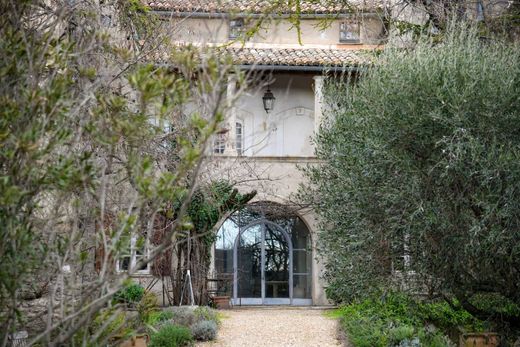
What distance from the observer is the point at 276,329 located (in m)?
18.5

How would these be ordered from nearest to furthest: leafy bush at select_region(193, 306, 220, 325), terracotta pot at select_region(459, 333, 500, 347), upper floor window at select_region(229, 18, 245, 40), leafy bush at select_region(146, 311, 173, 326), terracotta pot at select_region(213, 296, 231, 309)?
upper floor window at select_region(229, 18, 245, 40) < terracotta pot at select_region(459, 333, 500, 347) < leafy bush at select_region(146, 311, 173, 326) < leafy bush at select_region(193, 306, 220, 325) < terracotta pot at select_region(213, 296, 231, 309)

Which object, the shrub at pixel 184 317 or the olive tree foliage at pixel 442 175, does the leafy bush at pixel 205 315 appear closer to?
the shrub at pixel 184 317

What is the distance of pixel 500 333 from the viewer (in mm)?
13383

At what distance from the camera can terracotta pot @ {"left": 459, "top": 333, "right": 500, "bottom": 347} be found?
45.1ft

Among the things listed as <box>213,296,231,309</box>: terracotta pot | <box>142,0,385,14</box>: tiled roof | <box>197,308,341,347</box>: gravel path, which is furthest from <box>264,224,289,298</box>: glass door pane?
<box>142,0,385,14</box>: tiled roof

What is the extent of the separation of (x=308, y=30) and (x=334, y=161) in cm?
1005

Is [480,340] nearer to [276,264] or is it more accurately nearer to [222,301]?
[222,301]

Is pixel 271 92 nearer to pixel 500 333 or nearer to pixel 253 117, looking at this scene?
pixel 253 117

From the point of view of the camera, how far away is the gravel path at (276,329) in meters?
16.9

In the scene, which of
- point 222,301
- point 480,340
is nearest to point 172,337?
point 480,340

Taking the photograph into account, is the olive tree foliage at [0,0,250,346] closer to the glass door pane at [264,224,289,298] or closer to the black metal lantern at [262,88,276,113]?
the black metal lantern at [262,88,276,113]

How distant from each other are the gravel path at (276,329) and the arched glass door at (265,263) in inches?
94.9

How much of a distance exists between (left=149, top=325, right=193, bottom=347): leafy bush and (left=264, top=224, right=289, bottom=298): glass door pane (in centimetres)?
780

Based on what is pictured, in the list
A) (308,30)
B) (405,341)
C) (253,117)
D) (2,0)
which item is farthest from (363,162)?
(308,30)
